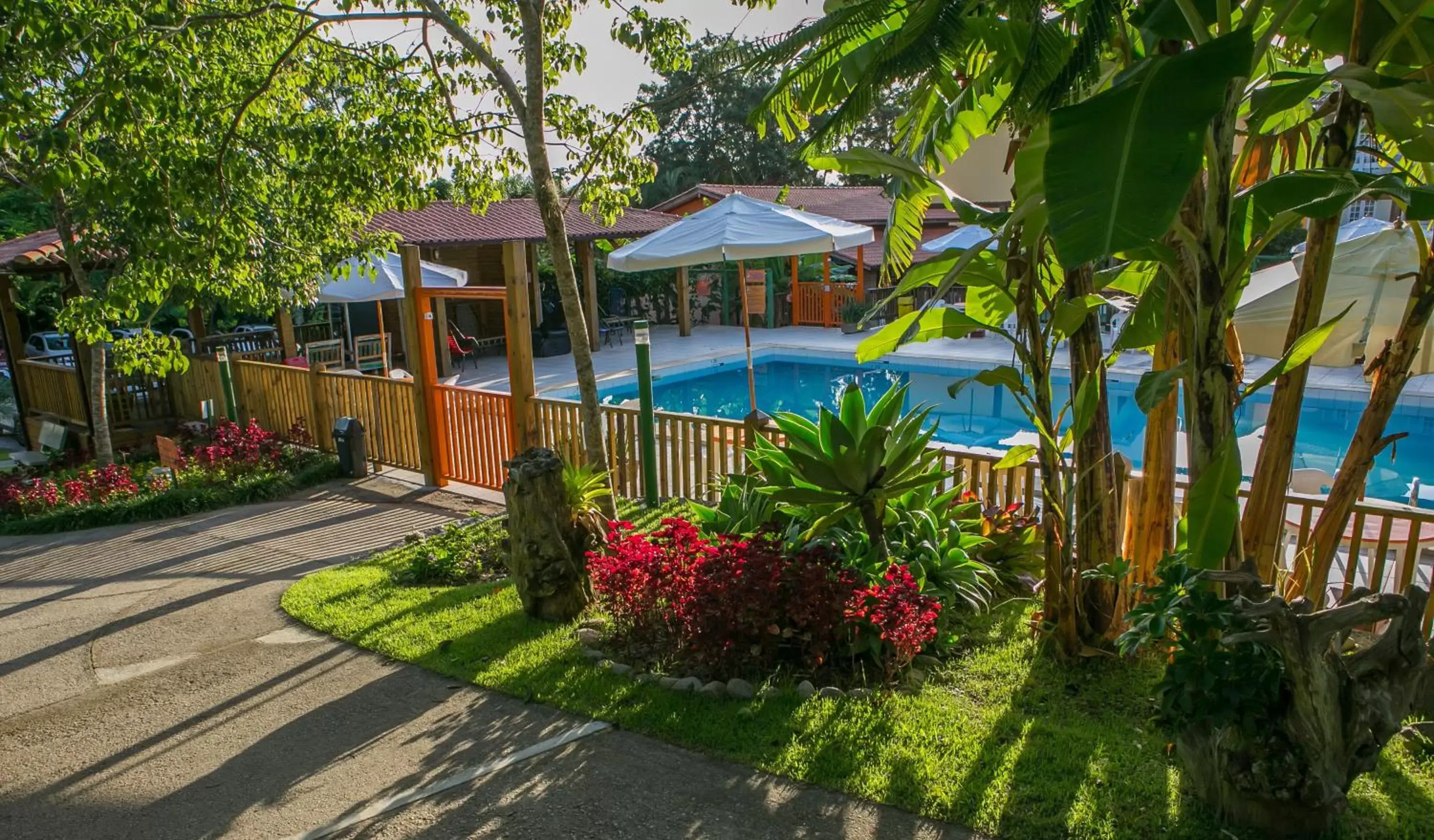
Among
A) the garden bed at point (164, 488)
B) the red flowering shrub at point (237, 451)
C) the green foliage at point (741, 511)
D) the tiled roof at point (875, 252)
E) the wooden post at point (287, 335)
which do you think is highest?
the tiled roof at point (875, 252)

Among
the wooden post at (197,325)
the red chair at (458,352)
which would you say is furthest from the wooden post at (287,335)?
the red chair at (458,352)

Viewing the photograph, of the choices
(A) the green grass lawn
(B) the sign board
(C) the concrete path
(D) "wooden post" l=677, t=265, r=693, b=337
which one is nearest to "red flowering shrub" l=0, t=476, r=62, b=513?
(C) the concrete path

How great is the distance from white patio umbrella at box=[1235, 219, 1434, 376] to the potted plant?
17062 mm

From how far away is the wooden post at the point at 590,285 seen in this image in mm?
21625

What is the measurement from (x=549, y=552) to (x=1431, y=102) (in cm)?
466

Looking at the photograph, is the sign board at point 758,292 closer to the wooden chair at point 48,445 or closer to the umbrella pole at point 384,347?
the umbrella pole at point 384,347

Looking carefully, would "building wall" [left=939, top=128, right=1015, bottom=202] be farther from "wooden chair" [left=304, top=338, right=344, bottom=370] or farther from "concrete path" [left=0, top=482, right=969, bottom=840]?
"wooden chair" [left=304, top=338, right=344, bottom=370]

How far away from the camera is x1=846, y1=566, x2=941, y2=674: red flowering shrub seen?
4586mm

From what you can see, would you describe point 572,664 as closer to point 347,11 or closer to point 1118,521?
point 1118,521

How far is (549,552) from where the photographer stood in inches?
224

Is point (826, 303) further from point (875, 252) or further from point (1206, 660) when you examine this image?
point (1206, 660)

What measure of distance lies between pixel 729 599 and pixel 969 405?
14.3 metres

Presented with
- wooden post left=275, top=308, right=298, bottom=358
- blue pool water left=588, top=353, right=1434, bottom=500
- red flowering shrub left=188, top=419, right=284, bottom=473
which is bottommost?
blue pool water left=588, top=353, right=1434, bottom=500

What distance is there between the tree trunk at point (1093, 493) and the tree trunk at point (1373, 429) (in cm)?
82
